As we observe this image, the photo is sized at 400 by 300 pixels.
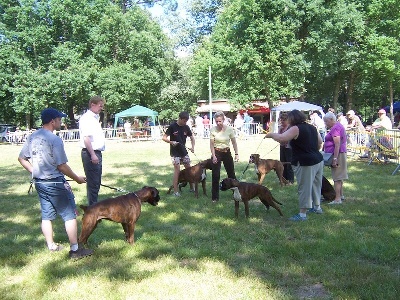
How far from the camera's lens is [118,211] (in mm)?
5070

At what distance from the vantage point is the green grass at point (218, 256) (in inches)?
158

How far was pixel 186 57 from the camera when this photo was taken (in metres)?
46.6

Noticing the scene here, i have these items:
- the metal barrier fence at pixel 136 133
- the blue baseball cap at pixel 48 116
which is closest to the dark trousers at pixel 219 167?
the blue baseball cap at pixel 48 116

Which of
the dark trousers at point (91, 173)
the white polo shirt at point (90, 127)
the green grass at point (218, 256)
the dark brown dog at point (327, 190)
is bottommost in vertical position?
the green grass at point (218, 256)

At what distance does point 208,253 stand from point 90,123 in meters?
2.63

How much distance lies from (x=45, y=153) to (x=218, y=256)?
240 centimetres

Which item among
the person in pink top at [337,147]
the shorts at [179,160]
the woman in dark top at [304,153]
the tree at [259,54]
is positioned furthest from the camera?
the tree at [259,54]

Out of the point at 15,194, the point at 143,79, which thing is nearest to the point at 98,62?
the point at 143,79

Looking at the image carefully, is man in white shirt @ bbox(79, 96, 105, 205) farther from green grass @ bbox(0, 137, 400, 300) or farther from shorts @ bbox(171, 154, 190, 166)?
shorts @ bbox(171, 154, 190, 166)

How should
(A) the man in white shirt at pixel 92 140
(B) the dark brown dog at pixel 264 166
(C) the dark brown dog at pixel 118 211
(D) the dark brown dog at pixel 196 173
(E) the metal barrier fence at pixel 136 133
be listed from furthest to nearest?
(E) the metal barrier fence at pixel 136 133
(B) the dark brown dog at pixel 264 166
(D) the dark brown dog at pixel 196 173
(A) the man in white shirt at pixel 92 140
(C) the dark brown dog at pixel 118 211

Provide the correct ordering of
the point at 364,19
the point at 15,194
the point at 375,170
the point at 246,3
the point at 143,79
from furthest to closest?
the point at 143,79 < the point at 364,19 < the point at 246,3 < the point at 375,170 < the point at 15,194

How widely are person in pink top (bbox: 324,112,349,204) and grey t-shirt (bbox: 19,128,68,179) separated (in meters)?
4.66

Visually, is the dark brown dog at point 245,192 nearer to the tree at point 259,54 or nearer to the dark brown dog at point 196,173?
the dark brown dog at point 196,173

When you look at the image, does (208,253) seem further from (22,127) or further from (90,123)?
(22,127)
